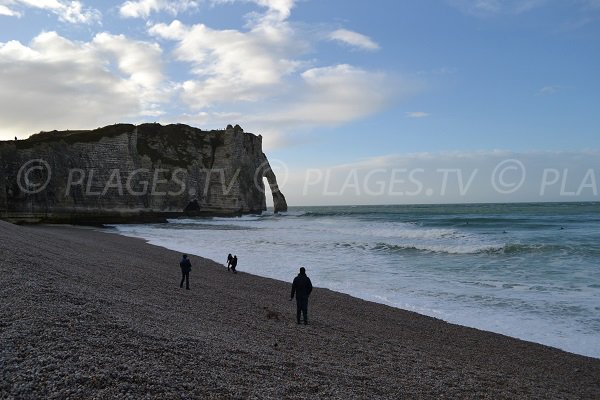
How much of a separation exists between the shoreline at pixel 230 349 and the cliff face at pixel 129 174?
40049mm

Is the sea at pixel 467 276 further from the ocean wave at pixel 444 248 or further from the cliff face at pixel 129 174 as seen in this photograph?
the cliff face at pixel 129 174

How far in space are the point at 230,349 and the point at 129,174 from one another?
57.1 m

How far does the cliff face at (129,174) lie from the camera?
154 ft

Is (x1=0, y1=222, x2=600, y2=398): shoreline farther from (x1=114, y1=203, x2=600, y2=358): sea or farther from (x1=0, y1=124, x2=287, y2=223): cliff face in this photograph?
(x1=0, y1=124, x2=287, y2=223): cliff face

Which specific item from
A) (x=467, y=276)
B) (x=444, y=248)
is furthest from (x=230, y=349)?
(x=444, y=248)

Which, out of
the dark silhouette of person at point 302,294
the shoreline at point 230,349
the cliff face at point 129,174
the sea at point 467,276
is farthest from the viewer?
the cliff face at point 129,174

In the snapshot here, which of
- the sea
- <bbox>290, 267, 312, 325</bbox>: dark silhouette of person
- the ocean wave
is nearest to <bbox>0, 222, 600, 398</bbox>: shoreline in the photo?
<bbox>290, 267, 312, 325</bbox>: dark silhouette of person

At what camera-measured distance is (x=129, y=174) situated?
59.4 meters

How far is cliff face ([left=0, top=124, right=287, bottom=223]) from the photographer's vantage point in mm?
47031

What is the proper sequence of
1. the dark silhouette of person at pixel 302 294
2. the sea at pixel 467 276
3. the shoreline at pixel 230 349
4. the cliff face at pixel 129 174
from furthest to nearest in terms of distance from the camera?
the cliff face at pixel 129 174, the sea at pixel 467 276, the dark silhouette of person at pixel 302 294, the shoreline at pixel 230 349

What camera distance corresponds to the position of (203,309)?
10.9 metres

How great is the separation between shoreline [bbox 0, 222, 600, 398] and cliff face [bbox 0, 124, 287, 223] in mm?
40049

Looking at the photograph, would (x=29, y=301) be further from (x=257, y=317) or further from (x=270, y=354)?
(x=257, y=317)

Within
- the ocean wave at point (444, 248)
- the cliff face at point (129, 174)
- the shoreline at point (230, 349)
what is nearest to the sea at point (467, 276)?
the ocean wave at point (444, 248)
